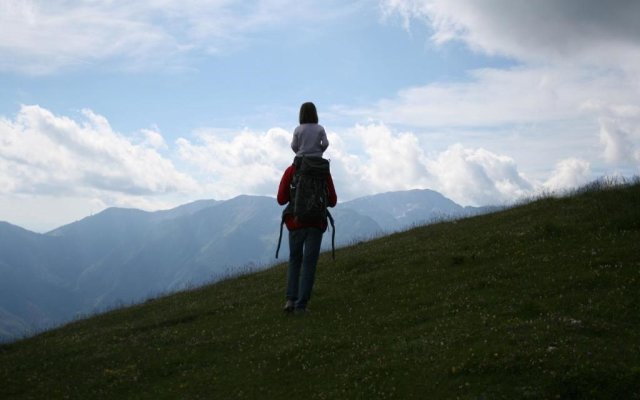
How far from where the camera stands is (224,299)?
76.0 feet

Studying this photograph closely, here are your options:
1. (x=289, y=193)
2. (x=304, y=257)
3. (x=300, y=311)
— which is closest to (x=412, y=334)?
(x=304, y=257)

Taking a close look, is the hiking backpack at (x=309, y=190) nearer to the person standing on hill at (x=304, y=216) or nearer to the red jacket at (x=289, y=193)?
→ the person standing on hill at (x=304, y=216)

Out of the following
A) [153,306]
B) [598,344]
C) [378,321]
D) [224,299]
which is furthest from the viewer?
[153,306]

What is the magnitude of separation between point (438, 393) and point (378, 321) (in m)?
5.27

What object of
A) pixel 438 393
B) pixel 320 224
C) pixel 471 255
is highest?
pixel 320 224

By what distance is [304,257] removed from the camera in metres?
16.4

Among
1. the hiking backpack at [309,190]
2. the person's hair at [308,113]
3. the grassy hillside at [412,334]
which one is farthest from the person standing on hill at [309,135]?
the grassy hillside at [412,334]

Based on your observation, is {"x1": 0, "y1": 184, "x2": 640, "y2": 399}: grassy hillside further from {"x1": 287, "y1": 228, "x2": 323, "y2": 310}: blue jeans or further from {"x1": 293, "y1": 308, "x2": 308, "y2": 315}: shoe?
{"x1": 287, "y1": 228, "x2": 323, "y2": 310}: blue jeans

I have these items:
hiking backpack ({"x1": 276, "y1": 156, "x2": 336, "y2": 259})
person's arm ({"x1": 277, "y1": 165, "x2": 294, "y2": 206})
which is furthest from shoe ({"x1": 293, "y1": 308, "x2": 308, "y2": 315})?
person's arm ({"x1": 277, "y1": 165, "x2": 294, "y2": 206})

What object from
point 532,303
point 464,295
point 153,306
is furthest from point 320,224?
point 153,306

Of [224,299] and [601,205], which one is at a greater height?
[601,205]

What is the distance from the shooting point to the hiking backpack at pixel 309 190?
52.4 ft

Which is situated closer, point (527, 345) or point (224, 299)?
point (527, 345)

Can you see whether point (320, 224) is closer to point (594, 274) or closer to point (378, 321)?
point (378, 321)
